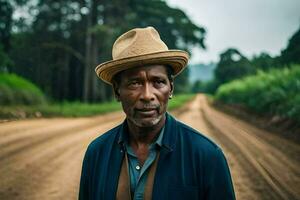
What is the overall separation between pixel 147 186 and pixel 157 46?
2.72 feet

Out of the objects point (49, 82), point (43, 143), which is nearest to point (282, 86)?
point (43, 143)

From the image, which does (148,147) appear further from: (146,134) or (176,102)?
(176,102)

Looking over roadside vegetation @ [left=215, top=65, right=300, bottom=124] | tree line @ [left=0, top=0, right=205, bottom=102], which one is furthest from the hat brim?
tree line @ [left=0, top=0, right=205, bottom=102]

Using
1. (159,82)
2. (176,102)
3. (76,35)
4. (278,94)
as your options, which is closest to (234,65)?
(176,102)

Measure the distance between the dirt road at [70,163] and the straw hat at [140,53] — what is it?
2292mm

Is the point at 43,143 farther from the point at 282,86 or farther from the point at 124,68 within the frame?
the point at 282,86

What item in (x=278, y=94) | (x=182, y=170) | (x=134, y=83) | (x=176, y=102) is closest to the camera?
(x=182, y=170)

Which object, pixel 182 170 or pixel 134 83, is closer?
pixel 182 170

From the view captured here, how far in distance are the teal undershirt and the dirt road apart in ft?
7.93

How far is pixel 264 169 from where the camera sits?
7141mm

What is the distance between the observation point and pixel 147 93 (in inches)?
101

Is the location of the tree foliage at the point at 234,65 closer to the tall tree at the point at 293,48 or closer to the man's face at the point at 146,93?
the tall tree at the point at 293,48

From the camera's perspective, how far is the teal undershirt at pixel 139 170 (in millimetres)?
2277

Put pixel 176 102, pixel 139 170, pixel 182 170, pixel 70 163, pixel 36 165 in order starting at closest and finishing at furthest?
pixel 182 170 < pixel 139 170 < pixel 36 165 < pixel 70 163 < pixel 176 102
